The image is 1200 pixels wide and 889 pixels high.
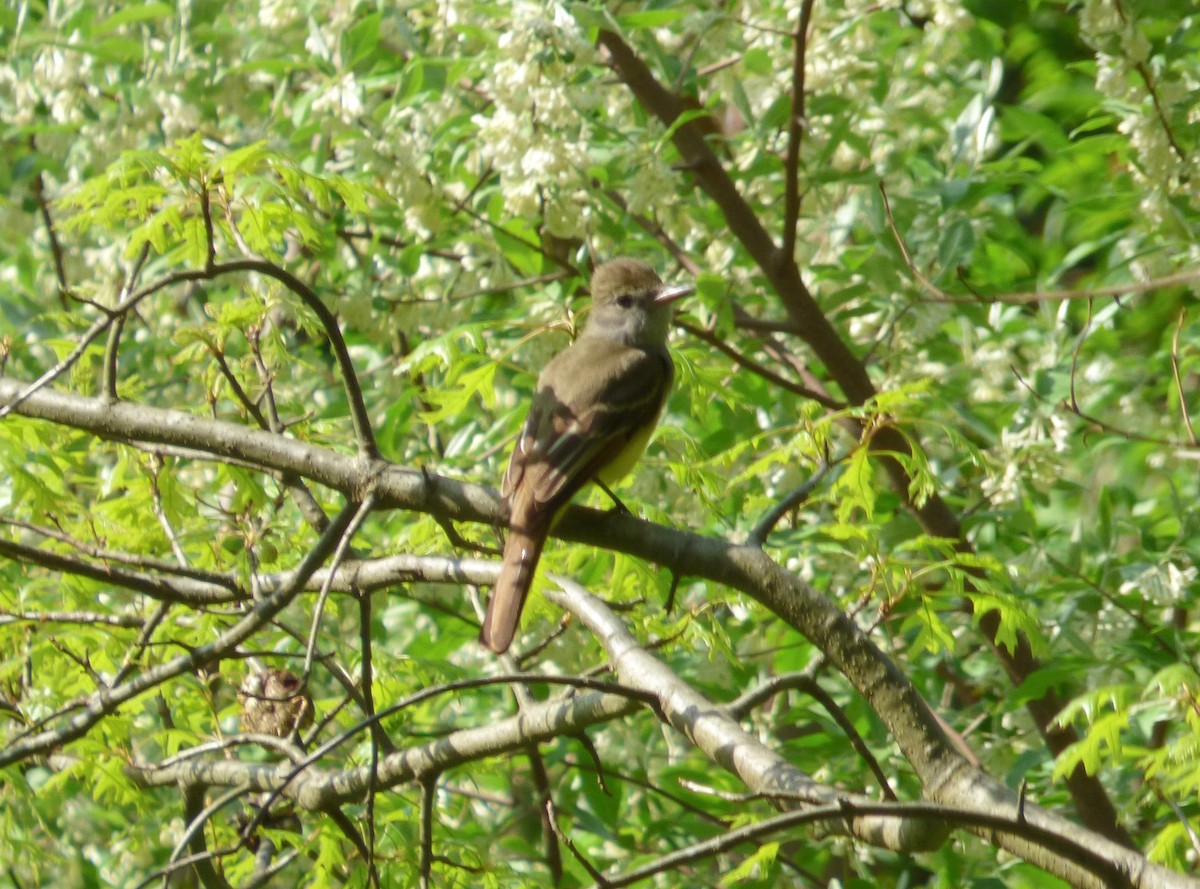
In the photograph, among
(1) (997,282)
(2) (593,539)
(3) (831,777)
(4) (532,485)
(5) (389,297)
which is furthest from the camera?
(1) (997,282)

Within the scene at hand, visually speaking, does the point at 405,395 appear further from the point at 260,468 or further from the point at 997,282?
the point at 997,282

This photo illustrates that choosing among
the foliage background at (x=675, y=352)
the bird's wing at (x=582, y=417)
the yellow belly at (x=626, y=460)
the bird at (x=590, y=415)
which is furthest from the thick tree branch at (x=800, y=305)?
the yellow belly at (x=626, y=460)

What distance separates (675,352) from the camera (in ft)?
11.5

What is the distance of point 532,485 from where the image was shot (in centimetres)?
341

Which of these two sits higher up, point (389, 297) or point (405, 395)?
point (389, 297)

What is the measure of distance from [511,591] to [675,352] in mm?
787

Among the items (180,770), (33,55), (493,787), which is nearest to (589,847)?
(493,787)

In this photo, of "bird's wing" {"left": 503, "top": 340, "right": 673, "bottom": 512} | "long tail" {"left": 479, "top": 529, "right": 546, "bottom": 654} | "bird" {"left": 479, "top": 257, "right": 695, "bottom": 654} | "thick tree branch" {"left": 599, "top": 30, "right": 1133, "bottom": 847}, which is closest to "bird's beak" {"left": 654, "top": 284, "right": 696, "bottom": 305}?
"bird" {"left": 479, "top": 257, "right": 695, "bottom": 654}

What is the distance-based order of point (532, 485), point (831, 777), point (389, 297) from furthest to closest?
point (389, 297) → point (831, 777) → point (532, 485)

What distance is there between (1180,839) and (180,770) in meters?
2.25

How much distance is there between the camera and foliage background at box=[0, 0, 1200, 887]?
136 inches

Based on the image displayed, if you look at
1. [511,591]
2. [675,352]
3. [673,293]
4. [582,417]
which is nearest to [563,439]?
[582,417]

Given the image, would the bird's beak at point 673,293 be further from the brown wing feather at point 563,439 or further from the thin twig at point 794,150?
the thin twig at point 794,150

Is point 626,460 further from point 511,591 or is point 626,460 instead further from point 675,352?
point 511,591
